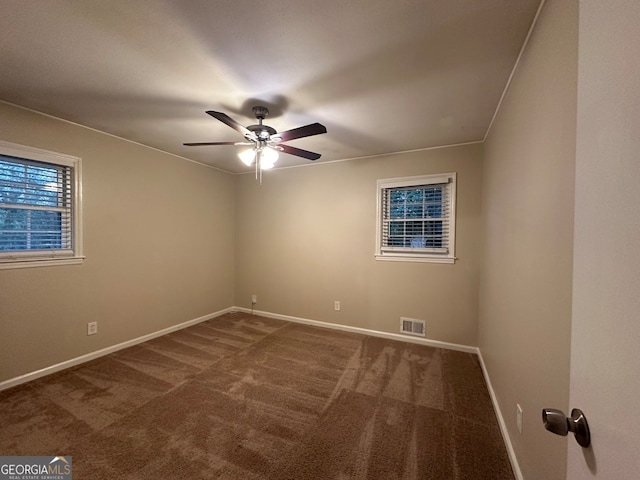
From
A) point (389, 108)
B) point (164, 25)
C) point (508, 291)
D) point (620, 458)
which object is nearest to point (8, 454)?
point (164, 25)

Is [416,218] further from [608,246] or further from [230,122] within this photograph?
[608,246]

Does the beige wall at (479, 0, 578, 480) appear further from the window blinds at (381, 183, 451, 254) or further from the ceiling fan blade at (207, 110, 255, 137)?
the ceiling fan blade at (207, 110, 255, 137)

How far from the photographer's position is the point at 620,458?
41 centimetres

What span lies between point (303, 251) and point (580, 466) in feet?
11.7

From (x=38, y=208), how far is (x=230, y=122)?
7.07 ft

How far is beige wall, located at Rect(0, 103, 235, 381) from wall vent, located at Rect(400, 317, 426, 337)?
115 inches

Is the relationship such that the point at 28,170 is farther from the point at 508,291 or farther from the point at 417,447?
the point at 508,291

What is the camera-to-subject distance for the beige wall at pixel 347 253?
3055mm

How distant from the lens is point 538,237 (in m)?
1.25

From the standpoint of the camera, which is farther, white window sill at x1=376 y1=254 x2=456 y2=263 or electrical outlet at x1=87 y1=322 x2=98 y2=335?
white window sill at x1=376 y1=254 x2=456 y2=263

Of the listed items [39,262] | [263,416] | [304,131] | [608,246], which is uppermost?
[304,131]

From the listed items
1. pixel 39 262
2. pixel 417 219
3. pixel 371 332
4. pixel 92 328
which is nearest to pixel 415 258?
pixel 417 219

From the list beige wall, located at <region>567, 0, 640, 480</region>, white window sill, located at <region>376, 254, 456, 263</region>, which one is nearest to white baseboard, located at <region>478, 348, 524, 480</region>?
white window sill, located at <region>376, 254, 456, 263</region>

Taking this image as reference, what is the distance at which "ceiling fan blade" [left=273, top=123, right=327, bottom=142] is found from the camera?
71.7 inches
